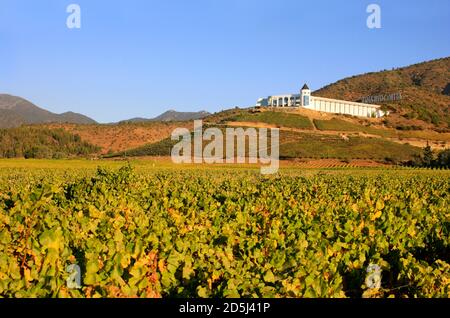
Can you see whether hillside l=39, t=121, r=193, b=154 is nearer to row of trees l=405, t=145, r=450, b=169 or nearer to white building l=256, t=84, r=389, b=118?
white building l=256, t=84, r=389, b=118

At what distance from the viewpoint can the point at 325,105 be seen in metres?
155

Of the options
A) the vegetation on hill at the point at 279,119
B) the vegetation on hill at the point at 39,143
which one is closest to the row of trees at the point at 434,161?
the vegetation on hill at the point at 279,119

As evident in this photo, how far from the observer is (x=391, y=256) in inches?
305

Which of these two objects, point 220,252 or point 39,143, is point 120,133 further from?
point 220,252

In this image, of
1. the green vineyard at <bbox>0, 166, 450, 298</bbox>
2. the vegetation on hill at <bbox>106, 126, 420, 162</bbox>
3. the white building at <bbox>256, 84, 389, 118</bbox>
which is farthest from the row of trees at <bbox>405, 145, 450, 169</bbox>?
the green vineyard at <bbox>0, 166, 450, 298</bbox>

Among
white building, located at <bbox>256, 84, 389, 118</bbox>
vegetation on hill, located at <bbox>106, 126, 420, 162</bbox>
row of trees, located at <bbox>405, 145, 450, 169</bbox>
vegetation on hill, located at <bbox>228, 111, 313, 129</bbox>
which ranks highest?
white building, located at <bbox>256, 84, 389, 118</bbox>

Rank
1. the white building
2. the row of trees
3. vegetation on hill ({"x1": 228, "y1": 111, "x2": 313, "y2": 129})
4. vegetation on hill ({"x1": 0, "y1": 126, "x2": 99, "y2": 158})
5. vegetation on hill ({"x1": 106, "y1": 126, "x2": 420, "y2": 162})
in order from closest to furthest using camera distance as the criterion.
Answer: the row of trees → vegetation on hill ({"x1": 106, "y1": 126, "x2": 420, "y2": 162}) → vegetation on hill ({"x1": 0, "y1": 126, "x2": 99, "y2": 158}) → vegetation on hill ({"x1": 228, "y1": 111, "x2": 313, "y2": 129}) → the white building

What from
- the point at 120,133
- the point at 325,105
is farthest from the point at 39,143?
the point at 325,105

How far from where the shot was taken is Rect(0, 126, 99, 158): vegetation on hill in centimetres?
11331

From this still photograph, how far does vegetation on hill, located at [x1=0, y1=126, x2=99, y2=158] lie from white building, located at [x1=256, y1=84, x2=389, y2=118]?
64683 mm

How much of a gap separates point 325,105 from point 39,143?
8763 centimetres
